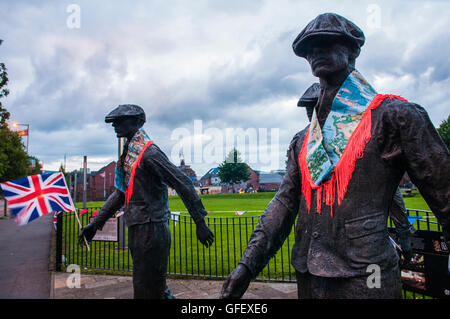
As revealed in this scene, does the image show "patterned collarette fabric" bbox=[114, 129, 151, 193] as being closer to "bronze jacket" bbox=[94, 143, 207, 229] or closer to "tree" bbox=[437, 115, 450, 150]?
"bronze jacket" bbox=[94, 143, 207, 229]

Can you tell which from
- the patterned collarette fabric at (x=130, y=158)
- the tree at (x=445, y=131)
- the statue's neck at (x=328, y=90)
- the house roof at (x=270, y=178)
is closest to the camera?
the statue's neck at (x=328, y=90)

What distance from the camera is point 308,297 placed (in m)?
1.62

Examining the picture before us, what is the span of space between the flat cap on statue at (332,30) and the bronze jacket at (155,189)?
2.01 m

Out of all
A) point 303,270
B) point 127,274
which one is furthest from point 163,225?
point 127,274

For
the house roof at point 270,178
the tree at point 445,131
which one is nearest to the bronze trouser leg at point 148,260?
the tree at point 445,131

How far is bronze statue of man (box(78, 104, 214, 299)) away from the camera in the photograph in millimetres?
3199

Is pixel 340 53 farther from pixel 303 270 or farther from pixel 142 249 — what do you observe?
pixel 142 249

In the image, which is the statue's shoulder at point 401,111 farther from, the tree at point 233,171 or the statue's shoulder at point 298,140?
the tree at point 233,171

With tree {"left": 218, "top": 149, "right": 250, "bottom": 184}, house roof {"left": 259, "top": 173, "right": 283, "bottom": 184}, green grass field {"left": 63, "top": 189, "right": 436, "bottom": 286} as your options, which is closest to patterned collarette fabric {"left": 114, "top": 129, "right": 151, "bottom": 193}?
green grass field {"left": 63, "top": 189, "right": 436, "bottom": 286}

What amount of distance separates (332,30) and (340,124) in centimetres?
48

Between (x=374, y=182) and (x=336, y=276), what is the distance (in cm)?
49

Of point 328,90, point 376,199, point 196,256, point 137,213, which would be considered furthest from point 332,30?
point 196,256

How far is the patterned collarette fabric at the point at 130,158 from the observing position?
3.47 m
